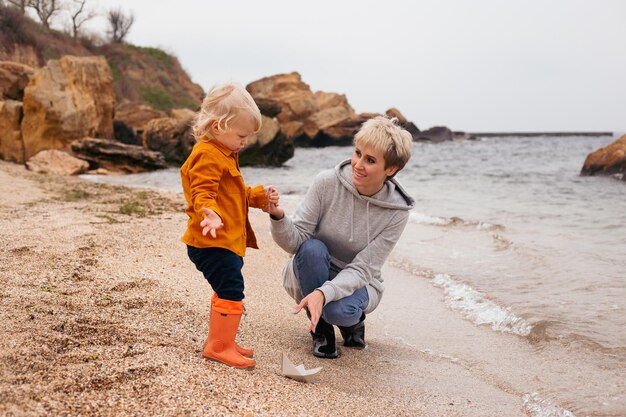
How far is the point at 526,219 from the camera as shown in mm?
9594

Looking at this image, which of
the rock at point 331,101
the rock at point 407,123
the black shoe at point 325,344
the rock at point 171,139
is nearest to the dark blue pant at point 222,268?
the black shoe at point 325,344

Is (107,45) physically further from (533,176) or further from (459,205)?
(459,205)

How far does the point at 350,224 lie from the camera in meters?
3.42

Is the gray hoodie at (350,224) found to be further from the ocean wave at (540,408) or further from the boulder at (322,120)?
the boulder at (322,120)

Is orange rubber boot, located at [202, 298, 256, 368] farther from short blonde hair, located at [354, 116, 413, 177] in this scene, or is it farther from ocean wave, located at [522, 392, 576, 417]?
ocean wave, located at [522, 392, 576, 417]

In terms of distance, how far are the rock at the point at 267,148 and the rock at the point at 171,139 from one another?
6.08 feet

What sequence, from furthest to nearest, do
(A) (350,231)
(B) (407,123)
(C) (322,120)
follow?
(B) (407,123)
(C) (322,120)
(A) (350,231)

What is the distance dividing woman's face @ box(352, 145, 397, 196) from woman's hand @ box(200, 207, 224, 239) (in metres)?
1.02

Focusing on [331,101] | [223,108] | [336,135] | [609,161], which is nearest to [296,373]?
[223,108]

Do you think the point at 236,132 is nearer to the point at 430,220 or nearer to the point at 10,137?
the point at 430,220

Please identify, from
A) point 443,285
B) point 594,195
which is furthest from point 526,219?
point 443,285

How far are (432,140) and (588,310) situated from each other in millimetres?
57103

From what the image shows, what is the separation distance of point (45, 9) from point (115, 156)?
26.8 m

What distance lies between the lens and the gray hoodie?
3350 mm
